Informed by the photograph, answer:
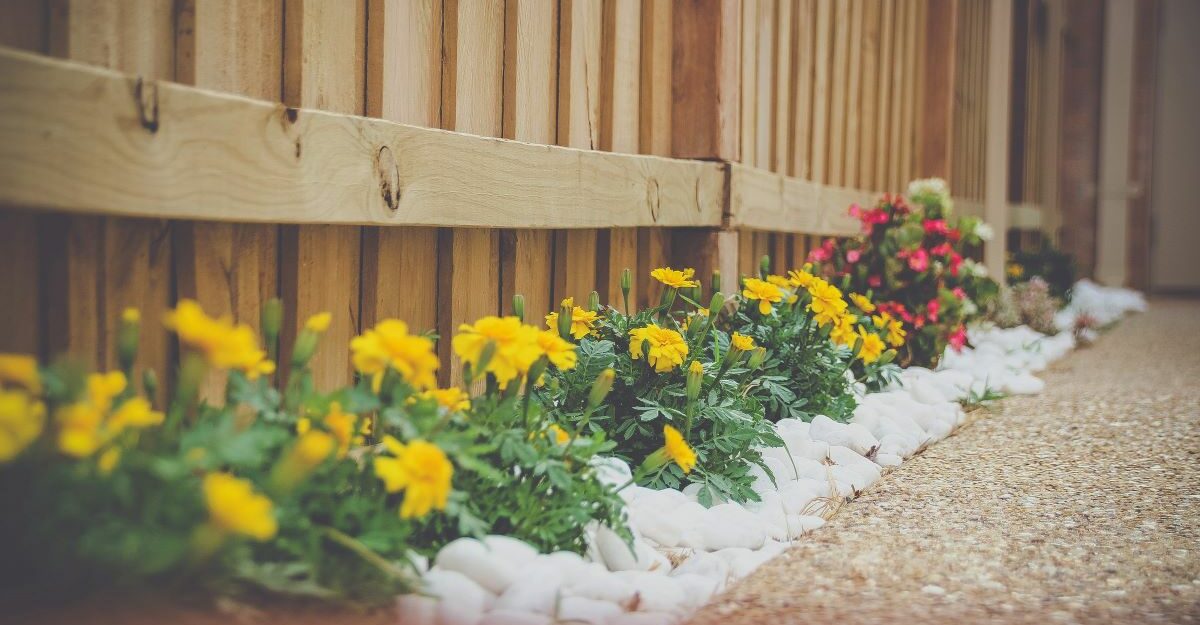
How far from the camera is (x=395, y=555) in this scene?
129 centimetres

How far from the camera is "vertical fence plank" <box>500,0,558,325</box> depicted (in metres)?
2.29

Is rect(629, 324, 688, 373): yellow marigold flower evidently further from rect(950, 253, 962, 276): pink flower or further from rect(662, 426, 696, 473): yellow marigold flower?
rect(950, 253, 962, 276): pink flower

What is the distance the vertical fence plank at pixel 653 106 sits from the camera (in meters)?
2.88

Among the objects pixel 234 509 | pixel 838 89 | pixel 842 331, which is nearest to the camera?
pixel 234 509

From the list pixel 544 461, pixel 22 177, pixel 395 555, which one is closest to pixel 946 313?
pixel 544 461

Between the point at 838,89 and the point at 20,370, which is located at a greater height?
the point at 838,89

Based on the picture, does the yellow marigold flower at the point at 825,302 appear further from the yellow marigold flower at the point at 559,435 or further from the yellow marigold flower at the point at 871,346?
the yellow marigold flower at the point at 559,435

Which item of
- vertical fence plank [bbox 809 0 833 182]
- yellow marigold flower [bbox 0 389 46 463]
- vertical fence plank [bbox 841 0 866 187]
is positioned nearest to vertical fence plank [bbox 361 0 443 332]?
yellow marigold flower [bbox 0 389 46 463]

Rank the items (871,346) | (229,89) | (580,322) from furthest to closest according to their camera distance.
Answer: (871,346), (580,322), (229,89)

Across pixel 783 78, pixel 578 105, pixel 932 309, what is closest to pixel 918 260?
pixel 932 309

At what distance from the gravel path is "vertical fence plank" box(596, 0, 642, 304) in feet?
2.82

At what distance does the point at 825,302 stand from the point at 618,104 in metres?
0.72

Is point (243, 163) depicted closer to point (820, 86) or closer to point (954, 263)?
point (954, 263)

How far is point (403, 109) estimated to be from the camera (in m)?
1.98
